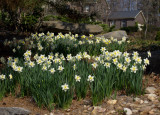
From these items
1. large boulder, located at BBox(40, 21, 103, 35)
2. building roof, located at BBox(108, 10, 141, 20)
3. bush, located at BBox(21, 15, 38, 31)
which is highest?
building roof, located at BBox(108, 10, 141, 20)

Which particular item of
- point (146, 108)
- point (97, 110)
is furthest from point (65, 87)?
point (146, 108)

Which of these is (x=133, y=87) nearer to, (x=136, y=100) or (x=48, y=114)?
(x=136, y=100)

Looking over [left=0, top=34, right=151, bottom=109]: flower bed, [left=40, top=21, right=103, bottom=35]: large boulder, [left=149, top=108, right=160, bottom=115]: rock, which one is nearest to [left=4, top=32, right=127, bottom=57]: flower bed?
[left=0, top=34, right=151, bottom=109]: flower bed

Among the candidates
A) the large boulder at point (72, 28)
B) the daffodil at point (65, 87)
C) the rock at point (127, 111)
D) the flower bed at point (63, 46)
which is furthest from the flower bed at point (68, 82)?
the large boulder at point (72, 28)

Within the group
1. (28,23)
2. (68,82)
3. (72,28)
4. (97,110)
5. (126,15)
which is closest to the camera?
(97,110)

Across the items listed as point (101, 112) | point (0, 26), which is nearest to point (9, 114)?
point (101, 112)

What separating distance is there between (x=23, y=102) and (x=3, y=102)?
0.93 feet

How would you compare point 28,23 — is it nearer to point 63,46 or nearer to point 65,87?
point 63,46

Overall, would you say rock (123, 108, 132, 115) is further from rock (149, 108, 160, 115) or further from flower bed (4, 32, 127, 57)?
flower bed (4, 32, 127, 57)

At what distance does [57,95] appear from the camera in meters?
2.61

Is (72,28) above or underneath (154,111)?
above

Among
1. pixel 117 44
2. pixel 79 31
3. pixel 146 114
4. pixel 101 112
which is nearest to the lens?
pixel 146 114

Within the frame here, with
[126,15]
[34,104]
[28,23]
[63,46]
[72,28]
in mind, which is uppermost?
[126,15]

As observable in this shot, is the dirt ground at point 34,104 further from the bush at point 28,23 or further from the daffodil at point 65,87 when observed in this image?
the bush at point 28,23
